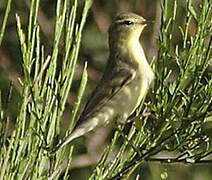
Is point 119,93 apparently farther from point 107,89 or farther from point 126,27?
point 126,27

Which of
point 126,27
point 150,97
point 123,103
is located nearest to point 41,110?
point 150,97

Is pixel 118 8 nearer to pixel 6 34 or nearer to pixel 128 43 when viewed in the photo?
pixel 6 34

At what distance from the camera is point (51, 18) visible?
16.7ft

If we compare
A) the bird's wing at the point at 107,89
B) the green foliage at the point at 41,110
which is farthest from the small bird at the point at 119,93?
the green foliage at the point at 41,110

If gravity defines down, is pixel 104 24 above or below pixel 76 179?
above

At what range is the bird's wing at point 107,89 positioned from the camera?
2.69m

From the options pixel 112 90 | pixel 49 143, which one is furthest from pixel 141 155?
pixel 112 90

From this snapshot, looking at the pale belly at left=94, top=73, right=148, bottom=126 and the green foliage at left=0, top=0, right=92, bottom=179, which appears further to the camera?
the pale belly at left=94, top=73, right=148, bottom=126

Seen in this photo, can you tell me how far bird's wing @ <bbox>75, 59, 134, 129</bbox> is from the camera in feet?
8.84

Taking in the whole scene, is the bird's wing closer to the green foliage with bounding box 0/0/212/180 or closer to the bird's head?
the bird's head

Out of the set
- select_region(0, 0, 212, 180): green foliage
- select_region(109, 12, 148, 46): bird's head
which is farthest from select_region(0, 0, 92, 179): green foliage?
select_region(109, 12, 148, 46): bird's head

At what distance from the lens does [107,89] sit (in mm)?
2748

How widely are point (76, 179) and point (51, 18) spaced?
1.30 meters

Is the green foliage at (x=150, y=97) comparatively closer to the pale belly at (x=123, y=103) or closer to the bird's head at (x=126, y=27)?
the pale belly at (x=123, y=103)
